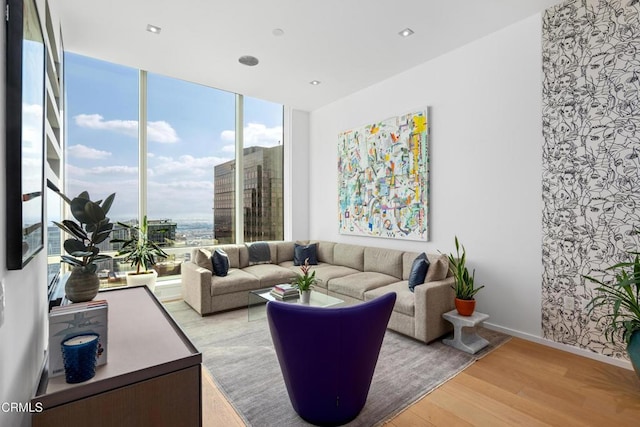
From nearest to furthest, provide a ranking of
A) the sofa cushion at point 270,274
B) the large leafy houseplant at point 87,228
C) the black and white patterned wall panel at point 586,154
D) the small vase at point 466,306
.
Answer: the large leafy houseplant at point 87,228 → the black and white patterned wall panel at point 586,154 → the small vase at point 466,306 → the sofa cushion at point 270,274

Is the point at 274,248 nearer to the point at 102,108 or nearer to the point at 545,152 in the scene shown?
the point at 102,108

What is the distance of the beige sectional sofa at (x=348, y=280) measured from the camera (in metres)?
3.02

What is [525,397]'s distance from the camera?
2166 mm

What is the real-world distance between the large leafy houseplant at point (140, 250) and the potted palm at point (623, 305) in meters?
4.64

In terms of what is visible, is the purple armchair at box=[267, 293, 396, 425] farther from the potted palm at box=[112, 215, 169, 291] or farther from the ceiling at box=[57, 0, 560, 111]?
the potted palm at box=[112, 215, 169, 291]

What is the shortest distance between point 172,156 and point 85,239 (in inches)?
134

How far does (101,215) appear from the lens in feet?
5.13

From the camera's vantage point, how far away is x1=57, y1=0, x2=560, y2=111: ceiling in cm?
285

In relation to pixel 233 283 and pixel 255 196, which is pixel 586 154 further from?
pixel 255 196

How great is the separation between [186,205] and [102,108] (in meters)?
1.68

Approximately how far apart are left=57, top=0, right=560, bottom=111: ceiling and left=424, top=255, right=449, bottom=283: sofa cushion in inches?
95.4

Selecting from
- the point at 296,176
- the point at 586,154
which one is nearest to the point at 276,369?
the point at 586,154

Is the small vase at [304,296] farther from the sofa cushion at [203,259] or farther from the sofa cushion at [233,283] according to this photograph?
the sofa cushion at [203,259]

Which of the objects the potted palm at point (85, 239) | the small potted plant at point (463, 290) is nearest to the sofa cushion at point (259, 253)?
the small potted plant at point (463, 290)
